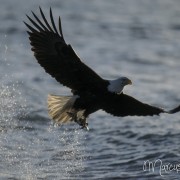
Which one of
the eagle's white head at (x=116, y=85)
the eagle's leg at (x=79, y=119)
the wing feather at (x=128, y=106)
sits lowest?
the eagle's leg at (x=79, y=119)

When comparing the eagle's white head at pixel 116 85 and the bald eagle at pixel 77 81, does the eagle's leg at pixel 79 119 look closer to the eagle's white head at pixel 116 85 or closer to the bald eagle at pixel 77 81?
the bald eagle at pixel 77 81

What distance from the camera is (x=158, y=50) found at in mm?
19453

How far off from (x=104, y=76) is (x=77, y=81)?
6.33 m

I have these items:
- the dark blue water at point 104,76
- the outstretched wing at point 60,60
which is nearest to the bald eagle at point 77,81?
the outstretched wing at point 60,60

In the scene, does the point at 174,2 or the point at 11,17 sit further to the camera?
the point at 174,2

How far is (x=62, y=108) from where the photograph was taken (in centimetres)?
1055

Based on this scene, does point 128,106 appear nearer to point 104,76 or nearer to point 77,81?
point 77,81

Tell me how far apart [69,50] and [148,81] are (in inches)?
254

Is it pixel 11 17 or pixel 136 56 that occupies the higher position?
pixel 11 17

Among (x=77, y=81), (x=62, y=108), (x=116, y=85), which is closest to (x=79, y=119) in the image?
(x=62, y=108)

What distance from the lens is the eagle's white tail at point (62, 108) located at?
10461 millimetres

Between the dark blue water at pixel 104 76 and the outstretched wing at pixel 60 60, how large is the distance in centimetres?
115

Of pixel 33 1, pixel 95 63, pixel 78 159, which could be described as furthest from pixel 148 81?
pixel 33 1

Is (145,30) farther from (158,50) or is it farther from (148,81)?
(148,81)
